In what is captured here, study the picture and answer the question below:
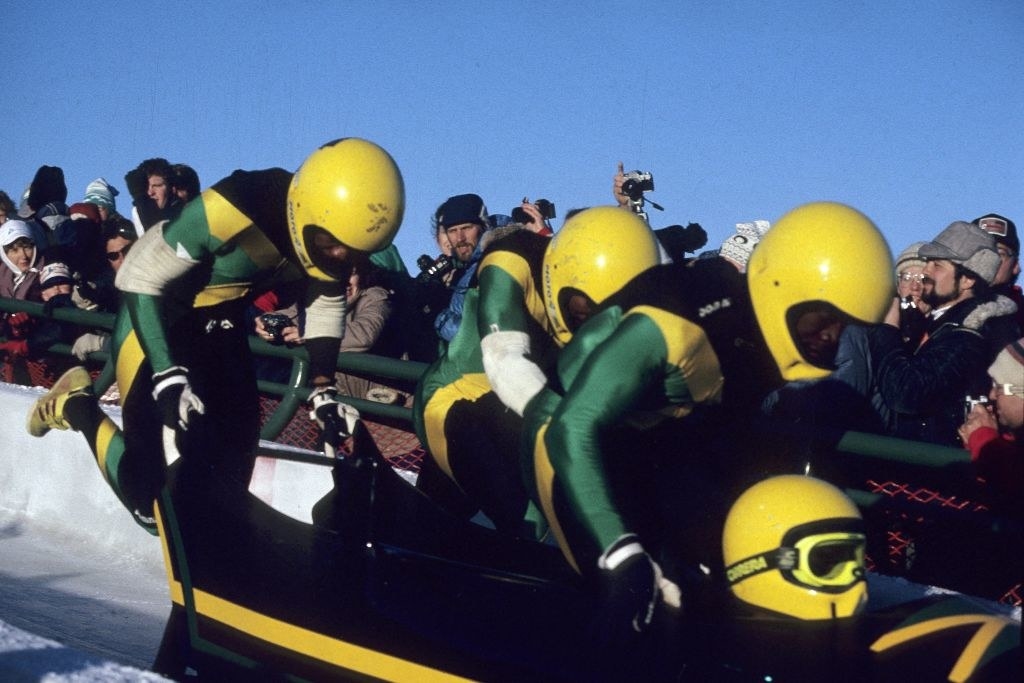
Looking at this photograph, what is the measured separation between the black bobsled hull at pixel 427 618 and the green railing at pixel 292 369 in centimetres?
197

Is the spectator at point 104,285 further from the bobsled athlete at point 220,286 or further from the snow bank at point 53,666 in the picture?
the snow bank at point 53,666

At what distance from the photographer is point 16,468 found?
20.8 ft

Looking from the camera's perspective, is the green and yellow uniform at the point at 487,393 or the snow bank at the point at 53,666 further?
the green and yellow uniform at the point at 487,393

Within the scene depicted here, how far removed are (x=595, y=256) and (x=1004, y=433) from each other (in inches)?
53.0

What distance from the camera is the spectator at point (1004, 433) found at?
364cm

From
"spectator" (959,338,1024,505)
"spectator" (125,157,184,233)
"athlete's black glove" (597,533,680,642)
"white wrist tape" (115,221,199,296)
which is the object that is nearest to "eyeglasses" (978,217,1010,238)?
"spectator" (959,338,1024,505)

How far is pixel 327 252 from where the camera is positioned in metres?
3.76

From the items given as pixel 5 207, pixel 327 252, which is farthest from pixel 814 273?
pixel 5 207

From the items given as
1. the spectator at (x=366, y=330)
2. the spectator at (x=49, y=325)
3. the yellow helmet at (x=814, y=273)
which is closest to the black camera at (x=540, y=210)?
the spectator at (x=366, y=330)

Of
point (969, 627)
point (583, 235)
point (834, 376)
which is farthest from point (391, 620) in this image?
point (834, 376)

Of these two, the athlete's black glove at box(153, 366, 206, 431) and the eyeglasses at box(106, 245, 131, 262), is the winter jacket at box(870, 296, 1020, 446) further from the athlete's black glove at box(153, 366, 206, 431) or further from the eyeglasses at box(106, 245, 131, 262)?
the eyeglasses at box(106, 245, 131, 262)

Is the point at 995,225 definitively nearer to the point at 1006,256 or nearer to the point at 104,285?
the point at 1006,256

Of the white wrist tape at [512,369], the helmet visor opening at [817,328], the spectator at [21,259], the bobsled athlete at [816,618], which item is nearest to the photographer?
the bobsled athlete at [816,618]

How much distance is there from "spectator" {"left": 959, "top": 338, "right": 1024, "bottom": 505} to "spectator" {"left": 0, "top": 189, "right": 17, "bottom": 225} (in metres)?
6.71
